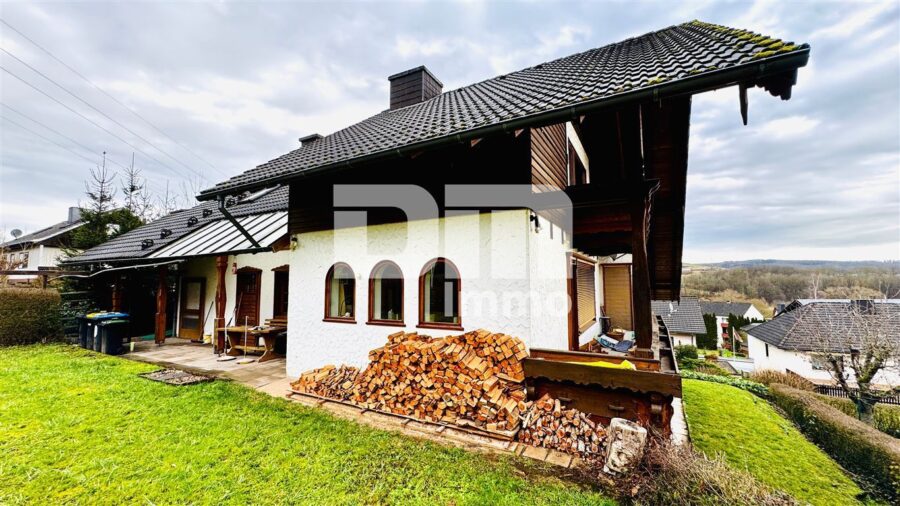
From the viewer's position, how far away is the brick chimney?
34.4ft

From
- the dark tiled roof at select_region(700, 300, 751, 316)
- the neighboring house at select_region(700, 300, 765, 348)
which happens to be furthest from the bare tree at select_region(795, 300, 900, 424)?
the dark tiled roof at select_region(700, 300, 751, 316)

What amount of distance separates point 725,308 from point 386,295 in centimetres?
6030

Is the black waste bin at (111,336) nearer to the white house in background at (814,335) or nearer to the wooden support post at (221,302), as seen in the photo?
the wooden support post at (221,302)

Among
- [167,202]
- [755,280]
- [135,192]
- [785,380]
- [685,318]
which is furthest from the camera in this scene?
[755,280]

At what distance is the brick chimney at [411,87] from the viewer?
10.5 meters

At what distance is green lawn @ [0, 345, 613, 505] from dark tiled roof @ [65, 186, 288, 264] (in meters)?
6.82

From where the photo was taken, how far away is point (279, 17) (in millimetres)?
9992

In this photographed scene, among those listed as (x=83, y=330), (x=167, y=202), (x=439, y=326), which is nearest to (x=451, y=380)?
(x=439, y=326)

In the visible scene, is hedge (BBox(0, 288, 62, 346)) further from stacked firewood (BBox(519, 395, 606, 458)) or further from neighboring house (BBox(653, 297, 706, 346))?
neighboring house (BBox(653, 297, 706, 346))

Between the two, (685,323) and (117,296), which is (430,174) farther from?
(685,323)

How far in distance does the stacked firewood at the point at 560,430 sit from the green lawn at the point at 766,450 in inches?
48.6

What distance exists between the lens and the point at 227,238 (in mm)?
10055

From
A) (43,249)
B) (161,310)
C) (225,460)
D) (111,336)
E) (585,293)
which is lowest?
(225,460)

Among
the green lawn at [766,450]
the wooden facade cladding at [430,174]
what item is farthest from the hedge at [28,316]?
the green lawn at [766,450]
